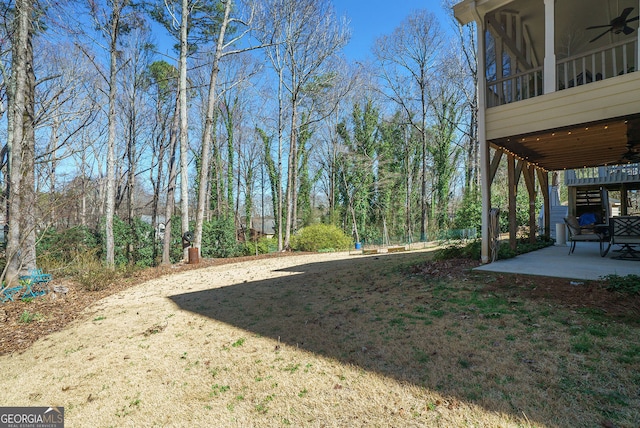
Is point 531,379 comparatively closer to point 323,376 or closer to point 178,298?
point 323,376

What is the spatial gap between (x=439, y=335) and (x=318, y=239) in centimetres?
1160

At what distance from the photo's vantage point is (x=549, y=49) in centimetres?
526

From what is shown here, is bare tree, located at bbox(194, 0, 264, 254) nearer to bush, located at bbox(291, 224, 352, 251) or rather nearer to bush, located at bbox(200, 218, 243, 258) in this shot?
bush, located at bbox(200, 218, 243, 258)

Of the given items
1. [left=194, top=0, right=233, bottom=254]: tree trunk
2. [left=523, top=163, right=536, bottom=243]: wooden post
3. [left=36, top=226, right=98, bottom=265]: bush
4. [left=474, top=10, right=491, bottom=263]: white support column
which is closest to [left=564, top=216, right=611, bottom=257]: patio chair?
[left=523, top=163, right=536, bottom=243]: wooden post

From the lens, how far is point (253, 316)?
14.3 ft

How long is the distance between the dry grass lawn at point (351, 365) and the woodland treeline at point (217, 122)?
3.86 m

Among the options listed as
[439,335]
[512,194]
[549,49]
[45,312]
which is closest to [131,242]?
[45,312]

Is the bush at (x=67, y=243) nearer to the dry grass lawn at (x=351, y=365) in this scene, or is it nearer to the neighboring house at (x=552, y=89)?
the dry grass lawn at (x=351, y=365)

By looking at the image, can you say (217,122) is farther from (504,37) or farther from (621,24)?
(621,24)

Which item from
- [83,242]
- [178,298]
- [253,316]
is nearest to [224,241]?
[83,242]

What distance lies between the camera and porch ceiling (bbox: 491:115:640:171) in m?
5.54

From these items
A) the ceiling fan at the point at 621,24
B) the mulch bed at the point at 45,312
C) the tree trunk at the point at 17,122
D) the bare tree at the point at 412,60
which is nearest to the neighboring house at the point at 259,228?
the bare tree at the point at 412,60

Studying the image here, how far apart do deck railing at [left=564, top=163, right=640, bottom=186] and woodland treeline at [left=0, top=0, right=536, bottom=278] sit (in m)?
3.82

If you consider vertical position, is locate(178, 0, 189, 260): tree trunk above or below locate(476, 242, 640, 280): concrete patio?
above
